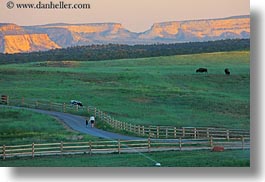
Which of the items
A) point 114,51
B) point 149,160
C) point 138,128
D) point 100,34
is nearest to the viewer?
point 149,160

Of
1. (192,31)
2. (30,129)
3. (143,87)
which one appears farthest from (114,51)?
(30,129)

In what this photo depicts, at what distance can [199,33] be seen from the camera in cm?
3606

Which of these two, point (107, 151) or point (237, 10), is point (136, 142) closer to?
point (107, 151)

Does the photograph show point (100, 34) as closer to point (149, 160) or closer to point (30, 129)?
point (30, 129)

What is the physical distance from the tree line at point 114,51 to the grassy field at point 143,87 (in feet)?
0.35

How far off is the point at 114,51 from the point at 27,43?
5.44 ft

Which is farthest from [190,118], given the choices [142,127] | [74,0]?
[74,0]

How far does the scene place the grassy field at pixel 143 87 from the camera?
3609 cm

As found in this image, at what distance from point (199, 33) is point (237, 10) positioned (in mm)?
980

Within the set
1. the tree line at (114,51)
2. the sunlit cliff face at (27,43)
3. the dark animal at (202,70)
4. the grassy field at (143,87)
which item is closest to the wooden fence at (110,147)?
the grassy field at (143,87)

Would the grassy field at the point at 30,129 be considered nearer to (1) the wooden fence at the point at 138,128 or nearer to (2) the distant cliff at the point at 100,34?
(1) the wooden fence at the point at 138,128

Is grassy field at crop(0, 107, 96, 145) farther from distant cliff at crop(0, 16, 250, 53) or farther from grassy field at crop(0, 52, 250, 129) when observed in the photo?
distant cliff at crop(0, 16, 250, 53)

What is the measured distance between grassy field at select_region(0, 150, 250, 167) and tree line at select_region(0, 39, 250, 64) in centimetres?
191

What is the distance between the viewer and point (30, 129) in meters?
36.0
